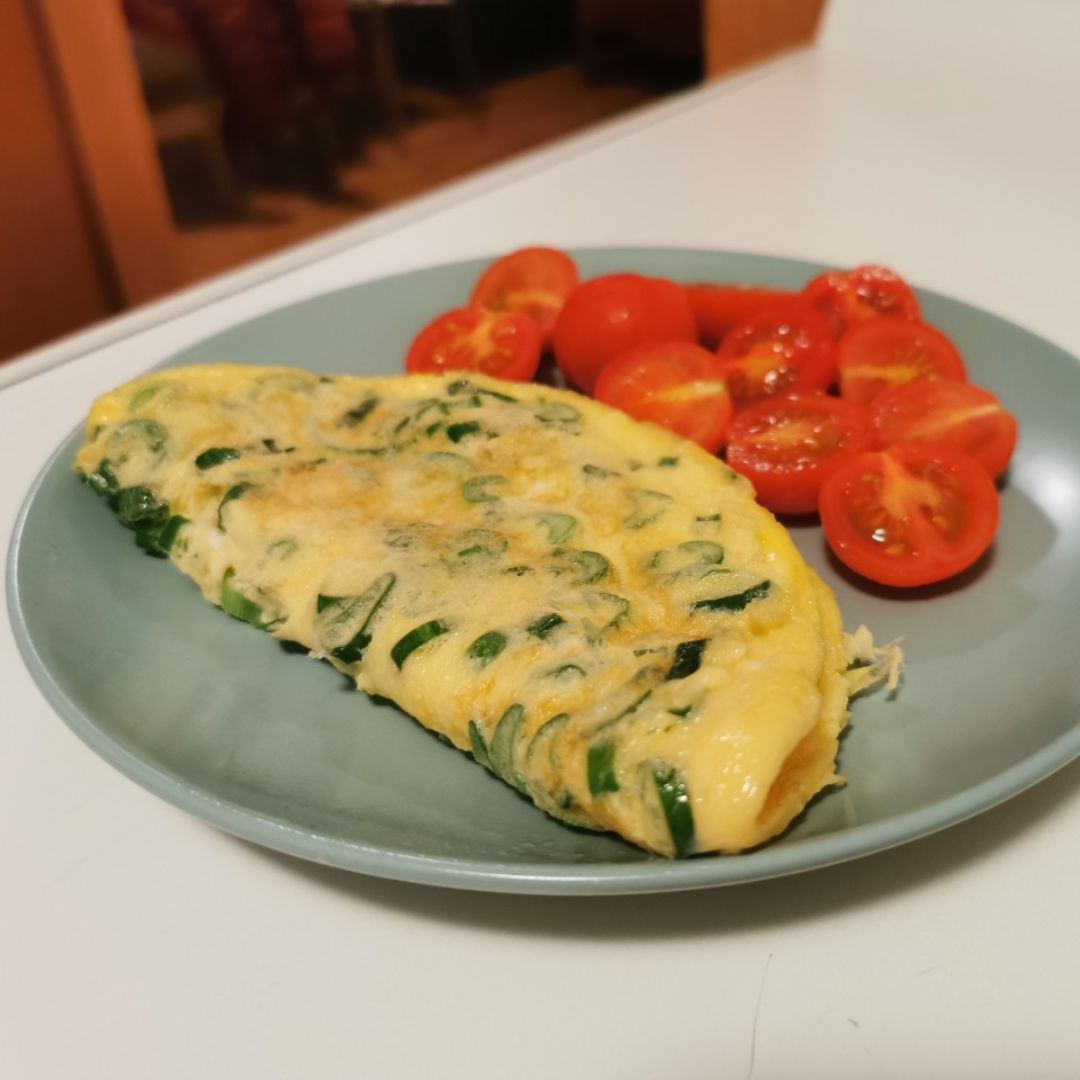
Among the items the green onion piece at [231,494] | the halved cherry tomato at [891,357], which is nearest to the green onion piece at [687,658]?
the green onion piece at [231,494]

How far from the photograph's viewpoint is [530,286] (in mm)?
1552

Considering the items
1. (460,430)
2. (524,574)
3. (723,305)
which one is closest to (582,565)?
(524,574)

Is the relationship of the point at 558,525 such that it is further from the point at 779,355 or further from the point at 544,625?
the point at 779,355

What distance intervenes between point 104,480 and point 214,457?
0.12 metres

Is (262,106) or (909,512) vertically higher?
(909,512)

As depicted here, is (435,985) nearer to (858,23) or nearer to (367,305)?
(367,305)

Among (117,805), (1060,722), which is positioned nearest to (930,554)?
(1060,722)

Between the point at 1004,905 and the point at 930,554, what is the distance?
1.16 ft

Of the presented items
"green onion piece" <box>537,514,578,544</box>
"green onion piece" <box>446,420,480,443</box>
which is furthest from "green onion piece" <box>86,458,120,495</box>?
"green onion piece" <box>537,514,578,544</box>

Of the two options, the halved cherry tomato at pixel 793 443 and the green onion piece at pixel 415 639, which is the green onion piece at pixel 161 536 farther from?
the halved cherry tomato at pixel 793 443

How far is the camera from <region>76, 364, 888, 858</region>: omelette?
0.79 m

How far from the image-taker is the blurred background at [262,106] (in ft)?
9.15

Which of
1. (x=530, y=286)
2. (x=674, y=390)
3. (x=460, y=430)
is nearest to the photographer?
(x=460, y=430)

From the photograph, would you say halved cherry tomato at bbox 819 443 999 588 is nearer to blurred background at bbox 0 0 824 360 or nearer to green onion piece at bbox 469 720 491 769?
green onion piece at bbox 469 720 491 769
